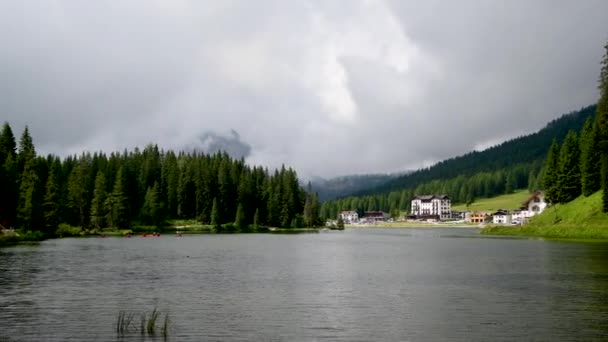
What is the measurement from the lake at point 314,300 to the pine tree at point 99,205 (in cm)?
11884

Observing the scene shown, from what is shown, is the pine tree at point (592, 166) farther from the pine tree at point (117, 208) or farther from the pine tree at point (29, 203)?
the pine tree at point (117, 208)

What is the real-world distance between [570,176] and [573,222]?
19638 mm

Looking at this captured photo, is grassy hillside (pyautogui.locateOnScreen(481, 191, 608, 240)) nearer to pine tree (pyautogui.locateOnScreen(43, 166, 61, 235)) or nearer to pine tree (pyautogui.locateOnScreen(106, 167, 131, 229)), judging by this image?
pine tree (pyautogui.locateOnScreen(43, 166, 61, 235))

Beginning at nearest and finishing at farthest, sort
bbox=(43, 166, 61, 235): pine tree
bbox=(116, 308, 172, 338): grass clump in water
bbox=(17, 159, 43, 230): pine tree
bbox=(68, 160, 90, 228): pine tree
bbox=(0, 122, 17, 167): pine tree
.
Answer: bbox=(116, 308, 172, 338): grass clump in water → bbox=(17, 159, 43, 230): pine tree → bbox=(43, 166, 61, 235): pine tree → bbox=(0, 122, 17, 167): pine tree → bbox=(68, 160, 90, 228): pine tree

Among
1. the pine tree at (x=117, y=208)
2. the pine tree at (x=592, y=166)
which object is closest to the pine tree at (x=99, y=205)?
the pine tree at (x=117, y=208)

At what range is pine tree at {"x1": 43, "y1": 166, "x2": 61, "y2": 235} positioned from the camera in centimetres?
13941

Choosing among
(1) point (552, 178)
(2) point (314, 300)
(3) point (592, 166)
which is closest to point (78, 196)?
(1) point (552, 178)

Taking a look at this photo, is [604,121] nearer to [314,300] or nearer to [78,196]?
[314,300]

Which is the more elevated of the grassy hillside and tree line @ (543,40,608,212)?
tree line @ (543,40,608,212)

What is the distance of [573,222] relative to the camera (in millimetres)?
127312

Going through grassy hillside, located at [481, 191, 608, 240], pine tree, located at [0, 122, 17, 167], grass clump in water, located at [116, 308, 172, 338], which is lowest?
grass clump in water, located at [116, 308, 172, 338]

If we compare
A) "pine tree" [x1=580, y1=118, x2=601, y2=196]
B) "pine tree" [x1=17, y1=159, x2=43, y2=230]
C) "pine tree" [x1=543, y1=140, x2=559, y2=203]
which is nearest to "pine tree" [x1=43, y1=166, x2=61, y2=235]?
"pine tree" [x1=17, y1=159, x2=43, y2=230]

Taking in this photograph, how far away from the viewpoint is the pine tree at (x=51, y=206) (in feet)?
457

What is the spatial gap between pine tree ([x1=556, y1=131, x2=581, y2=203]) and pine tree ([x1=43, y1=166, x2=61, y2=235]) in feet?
403
